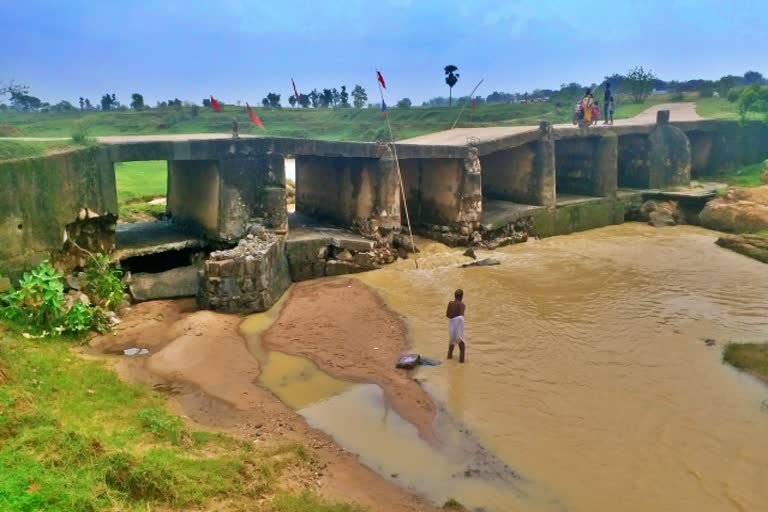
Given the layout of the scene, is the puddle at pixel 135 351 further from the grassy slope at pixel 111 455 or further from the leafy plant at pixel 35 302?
the grassy slope at pixel 111 455

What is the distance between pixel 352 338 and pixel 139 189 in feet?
43.8

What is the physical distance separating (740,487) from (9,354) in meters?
8.64

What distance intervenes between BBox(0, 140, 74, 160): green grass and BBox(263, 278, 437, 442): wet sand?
4868 mm

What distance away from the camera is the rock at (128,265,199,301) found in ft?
39.7

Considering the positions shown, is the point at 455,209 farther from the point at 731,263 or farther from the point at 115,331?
the point at 115,331

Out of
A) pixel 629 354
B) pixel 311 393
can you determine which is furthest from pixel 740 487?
pixel 311 393

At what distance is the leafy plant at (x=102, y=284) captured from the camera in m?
10.9

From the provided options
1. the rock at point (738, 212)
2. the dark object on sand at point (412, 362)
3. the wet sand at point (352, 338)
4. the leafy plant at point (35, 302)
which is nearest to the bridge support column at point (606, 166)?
the rock at point (738, 212)

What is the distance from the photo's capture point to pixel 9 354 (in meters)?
7.89

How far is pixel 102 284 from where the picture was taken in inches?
430

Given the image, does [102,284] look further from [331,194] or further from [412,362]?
[331,194]

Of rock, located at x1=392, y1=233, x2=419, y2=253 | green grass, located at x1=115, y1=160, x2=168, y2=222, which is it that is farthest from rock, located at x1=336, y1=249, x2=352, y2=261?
green grass, located at x1=115, y1=160, x2=168, y2=222

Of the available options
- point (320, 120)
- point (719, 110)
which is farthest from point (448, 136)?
point (320, 120)

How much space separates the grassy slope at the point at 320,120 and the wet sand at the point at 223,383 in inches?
1032
